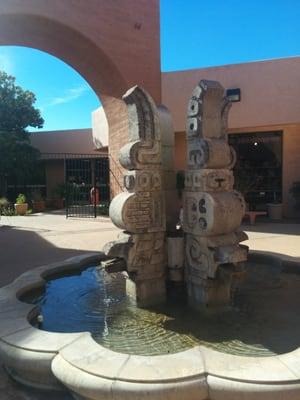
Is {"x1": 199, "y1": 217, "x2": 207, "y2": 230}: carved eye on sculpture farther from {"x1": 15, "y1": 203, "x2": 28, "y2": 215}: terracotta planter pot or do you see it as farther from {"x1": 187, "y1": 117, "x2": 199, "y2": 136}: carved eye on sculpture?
{"x1": 15, "y1": 203, "x2": 28, "y2": 215}: terracotta planter pot

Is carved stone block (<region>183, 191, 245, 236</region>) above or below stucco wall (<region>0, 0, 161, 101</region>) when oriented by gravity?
below

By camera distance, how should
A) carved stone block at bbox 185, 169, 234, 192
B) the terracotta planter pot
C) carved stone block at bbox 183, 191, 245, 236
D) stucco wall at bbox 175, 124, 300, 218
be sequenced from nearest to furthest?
carved stone block at bbox 183, 191, 245, 236, carved stone block at bbox 185, 169, 234, 192, stucco wall at bbox 175, 124, 300, 218, the terracotta planter pot

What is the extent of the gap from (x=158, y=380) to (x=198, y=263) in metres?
1.83

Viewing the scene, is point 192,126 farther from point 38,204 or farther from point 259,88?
point 38,204

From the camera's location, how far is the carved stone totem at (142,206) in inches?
162

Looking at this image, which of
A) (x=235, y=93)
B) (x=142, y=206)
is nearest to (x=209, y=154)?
(x=142, y=206)

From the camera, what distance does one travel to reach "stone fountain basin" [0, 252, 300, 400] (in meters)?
2.32

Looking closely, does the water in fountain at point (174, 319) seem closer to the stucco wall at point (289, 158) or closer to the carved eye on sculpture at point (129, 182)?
the carved eye on sculpture at point (129, 182)

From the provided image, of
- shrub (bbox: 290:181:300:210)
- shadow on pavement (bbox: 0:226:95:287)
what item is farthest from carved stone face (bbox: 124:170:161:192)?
shrub (bbox: 290:181:300:210)

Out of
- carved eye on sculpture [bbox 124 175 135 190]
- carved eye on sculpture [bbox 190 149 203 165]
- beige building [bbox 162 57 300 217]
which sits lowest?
carved eye on sculpture [bbox 124 175 135 190]

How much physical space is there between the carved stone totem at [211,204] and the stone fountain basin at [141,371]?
128 cm

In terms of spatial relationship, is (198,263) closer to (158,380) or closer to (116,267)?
(116,267)

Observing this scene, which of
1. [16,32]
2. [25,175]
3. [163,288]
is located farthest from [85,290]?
[25,175]

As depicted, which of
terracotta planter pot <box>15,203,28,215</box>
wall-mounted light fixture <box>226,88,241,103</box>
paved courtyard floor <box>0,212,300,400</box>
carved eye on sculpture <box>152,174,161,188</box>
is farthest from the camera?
terracotta planter pot <box>15,203,28,215</box>
